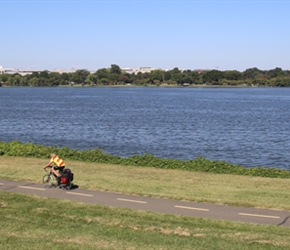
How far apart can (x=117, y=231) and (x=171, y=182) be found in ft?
24.9

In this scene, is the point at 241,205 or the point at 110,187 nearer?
the point at 241,205

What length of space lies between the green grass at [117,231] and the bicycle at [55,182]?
269cm

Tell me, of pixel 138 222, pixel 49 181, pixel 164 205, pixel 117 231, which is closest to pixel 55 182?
pixel 49 181

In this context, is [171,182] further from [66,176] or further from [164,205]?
[164,205]

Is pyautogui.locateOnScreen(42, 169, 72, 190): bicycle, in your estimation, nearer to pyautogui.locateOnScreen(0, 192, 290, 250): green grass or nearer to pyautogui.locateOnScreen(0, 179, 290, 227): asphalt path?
pyautogui.locateOnScreen(0, 179, 290, 227): asphalt path

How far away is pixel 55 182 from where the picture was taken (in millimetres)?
17906

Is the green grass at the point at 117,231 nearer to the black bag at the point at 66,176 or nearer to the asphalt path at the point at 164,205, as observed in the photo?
the asphalt path at the point at 164,205

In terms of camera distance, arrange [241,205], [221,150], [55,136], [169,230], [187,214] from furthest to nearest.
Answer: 1. [55,136]
2. [221,150]
3. [241,205]
4. [187,214]
5. [169,230]

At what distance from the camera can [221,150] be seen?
40281 millimetres

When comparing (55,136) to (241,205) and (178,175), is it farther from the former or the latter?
(241,205)

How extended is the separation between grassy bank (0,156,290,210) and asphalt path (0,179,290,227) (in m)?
0.56

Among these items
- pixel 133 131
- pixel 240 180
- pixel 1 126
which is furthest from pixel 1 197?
pixel 1 126

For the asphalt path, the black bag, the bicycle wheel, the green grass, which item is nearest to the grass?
the green grass

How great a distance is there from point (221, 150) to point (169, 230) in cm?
2874
